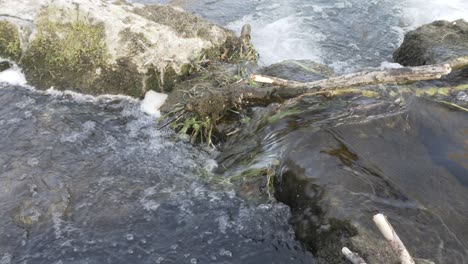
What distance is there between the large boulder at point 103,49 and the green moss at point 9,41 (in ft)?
0.22

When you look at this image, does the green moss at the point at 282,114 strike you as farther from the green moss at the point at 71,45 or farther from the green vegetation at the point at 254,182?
the green moss at the point at 71,45

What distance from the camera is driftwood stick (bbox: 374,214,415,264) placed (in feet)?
Result: 9.23

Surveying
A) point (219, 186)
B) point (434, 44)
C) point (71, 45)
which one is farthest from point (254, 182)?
point (434, 44)

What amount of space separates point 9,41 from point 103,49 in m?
1.77

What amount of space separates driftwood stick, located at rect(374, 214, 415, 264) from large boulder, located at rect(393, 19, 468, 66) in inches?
185

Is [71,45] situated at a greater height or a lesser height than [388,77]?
lesser

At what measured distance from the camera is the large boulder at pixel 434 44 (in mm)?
6980

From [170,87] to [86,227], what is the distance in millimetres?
2901

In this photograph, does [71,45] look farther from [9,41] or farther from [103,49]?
[9,41]

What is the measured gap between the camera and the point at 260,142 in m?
5.12

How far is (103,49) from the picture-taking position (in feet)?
21.7

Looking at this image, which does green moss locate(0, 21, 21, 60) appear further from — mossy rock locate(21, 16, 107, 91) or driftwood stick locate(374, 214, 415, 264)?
driftwood stick locate(374, 214, 415, 264)

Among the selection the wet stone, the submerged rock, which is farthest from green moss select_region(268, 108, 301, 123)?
the wet stone

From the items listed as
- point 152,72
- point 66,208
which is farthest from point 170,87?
point 66,208
